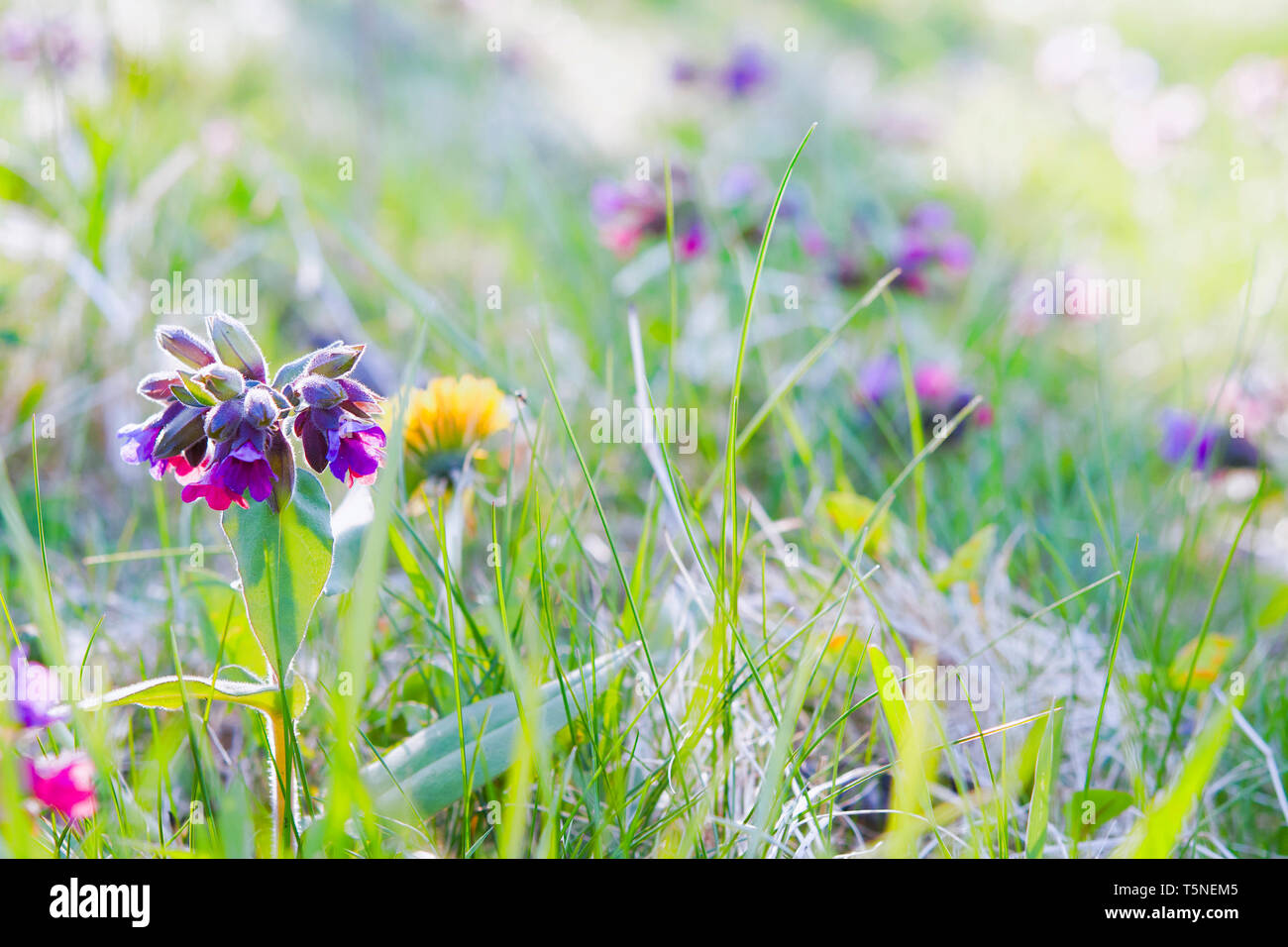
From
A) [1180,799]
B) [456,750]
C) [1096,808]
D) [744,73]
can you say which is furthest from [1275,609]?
[744,73]

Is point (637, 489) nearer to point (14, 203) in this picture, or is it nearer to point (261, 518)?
point (261, 518)

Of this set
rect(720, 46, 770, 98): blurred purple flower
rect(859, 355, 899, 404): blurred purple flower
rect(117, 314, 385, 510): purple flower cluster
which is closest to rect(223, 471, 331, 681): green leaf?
rect(117, 314, 385, 510): purple flower cluster

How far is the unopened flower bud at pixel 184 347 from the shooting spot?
2.58 ft

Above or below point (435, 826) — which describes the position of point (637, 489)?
above

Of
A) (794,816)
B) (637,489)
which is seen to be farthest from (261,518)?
(637,489)

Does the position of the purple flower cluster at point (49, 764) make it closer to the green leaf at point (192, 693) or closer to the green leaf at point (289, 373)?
the green leaf at point (192, 693)

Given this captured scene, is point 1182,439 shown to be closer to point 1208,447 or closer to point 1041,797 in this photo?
point 1208,447

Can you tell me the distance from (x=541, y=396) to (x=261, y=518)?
0.80m

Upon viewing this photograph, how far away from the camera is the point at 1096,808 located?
0.91 meters

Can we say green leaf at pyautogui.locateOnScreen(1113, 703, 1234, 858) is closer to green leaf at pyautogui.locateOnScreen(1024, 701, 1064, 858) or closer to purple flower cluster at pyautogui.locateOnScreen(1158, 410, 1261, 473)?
green leaf at pyautogui.locateOnScreen(1024, 701, 1064, 858)

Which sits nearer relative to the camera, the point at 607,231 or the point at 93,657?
the point at 93,657

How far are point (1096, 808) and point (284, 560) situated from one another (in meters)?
0.80

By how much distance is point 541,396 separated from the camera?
1.53m
